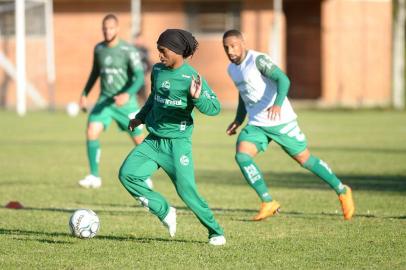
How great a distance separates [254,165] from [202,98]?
256cm

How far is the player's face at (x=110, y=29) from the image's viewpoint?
531 inches

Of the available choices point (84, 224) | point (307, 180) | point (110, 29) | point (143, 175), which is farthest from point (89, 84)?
point (143, 175)

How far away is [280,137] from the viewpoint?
1091 centimetres

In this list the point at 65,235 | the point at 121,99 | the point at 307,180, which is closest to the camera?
the point at 65,235

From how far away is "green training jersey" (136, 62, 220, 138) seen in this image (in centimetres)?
854

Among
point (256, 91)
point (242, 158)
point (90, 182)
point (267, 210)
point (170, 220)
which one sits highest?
point (256, 91)

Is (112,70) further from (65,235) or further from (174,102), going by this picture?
(174,102)

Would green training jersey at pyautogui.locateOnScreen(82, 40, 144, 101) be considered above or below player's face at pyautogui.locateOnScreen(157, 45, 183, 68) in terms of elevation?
below

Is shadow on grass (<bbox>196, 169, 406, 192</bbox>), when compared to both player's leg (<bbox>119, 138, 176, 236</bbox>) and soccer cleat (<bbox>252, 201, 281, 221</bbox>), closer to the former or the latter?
soccer cleat (<bbox>252, 201, 281, 221</bbox>)

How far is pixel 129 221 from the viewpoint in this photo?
34.7 ft

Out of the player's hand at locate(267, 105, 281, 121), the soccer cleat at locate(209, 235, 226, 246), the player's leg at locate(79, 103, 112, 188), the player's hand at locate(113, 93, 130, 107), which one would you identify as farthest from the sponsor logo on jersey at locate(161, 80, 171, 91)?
the player's leg at locate(79, 103, 112, 188)

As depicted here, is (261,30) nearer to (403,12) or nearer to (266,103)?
(403,12)

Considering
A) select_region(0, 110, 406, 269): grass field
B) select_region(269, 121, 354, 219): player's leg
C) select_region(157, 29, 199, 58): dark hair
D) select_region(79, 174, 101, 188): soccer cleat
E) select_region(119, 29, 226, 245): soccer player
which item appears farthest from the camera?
select_region(79, 174, 101, 188): soccer cleat

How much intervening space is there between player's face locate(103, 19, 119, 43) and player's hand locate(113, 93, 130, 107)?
31.1 inches
